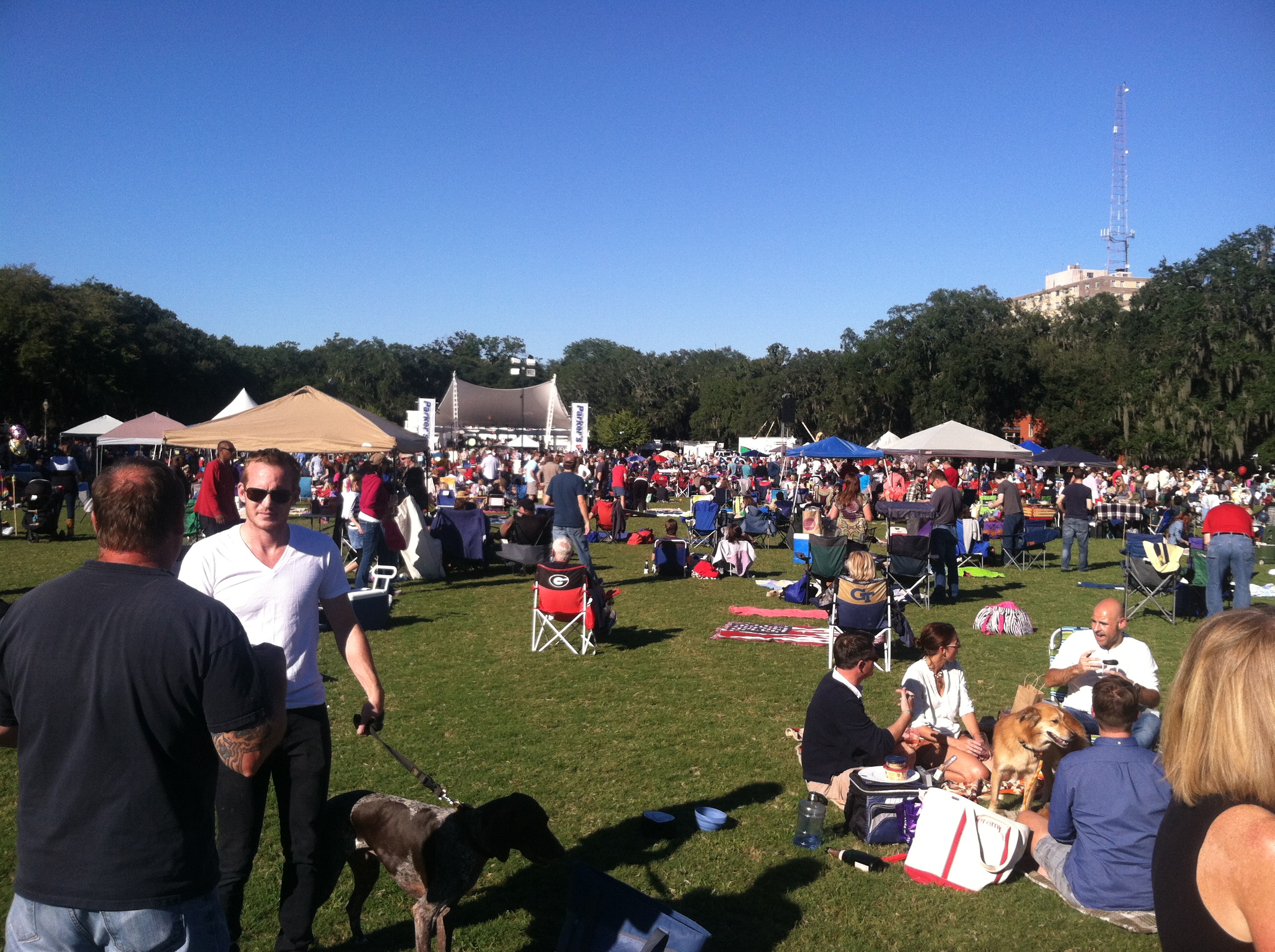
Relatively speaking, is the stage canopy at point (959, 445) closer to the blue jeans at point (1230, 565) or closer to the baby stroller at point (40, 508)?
the blue jeans at point (1230, 565)

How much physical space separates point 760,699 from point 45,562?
38.6 feet

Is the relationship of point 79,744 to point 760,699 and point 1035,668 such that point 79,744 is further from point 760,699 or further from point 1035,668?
point 1035,668

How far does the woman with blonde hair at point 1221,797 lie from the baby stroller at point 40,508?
18659 millimetres

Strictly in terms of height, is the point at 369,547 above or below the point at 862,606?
above

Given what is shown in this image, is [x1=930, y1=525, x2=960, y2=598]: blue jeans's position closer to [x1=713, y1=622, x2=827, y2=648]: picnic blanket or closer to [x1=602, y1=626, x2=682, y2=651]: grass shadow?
[x1=713, y1=622, x2=827, y2=648]: picnic blanket

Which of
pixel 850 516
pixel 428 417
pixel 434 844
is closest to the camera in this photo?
pixel 434 844

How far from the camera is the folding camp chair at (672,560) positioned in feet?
46.6

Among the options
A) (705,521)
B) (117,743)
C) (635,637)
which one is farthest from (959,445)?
(117,743)

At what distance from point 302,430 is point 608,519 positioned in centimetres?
799

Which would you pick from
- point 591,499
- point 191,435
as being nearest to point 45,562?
point 191,435

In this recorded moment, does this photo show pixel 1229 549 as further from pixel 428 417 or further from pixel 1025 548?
pixel 428 417

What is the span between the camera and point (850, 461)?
22.2 metres

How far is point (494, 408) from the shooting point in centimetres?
4044

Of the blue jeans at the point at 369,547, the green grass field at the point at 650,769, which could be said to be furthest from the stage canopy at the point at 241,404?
the blue jeans at the point at 369,547
